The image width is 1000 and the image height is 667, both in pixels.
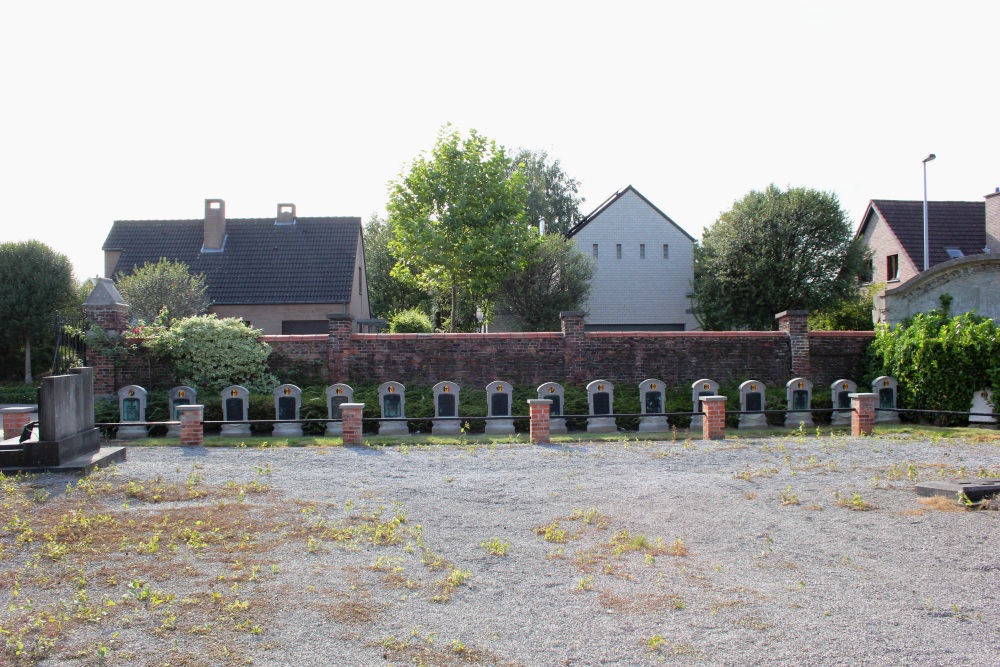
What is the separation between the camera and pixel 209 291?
29766 mm

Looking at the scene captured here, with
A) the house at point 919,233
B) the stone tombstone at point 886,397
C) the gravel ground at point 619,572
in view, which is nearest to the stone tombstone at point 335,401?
the gravel ground at point 619,572

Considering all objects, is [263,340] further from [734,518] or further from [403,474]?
[734,518]

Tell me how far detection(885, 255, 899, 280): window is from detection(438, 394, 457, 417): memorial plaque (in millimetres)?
24908

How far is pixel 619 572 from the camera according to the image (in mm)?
5949

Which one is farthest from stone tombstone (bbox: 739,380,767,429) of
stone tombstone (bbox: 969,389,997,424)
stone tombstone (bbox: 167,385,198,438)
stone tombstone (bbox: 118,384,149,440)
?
stone tombstone (bbox: 118,384,149,440)

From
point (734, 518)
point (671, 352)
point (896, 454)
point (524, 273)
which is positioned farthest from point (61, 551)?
point (524, 273)

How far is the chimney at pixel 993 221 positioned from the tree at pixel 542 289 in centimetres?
1695

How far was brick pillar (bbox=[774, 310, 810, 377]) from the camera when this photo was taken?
63.4ft

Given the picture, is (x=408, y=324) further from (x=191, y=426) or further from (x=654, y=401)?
(x=191, y=426)

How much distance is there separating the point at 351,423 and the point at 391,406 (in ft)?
10.6

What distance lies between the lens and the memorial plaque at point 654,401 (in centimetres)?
1730

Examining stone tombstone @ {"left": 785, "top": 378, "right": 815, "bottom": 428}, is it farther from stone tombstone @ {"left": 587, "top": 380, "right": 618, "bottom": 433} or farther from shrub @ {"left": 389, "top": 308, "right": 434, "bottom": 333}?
shrub @ {"left": 389, "top": 308, "right": 434, "bottom": 333}

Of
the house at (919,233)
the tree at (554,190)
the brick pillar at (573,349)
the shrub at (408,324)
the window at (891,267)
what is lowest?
the brick pillar at (573,349)

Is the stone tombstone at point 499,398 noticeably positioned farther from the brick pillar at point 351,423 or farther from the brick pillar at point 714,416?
the brick pillar at point 714,416
